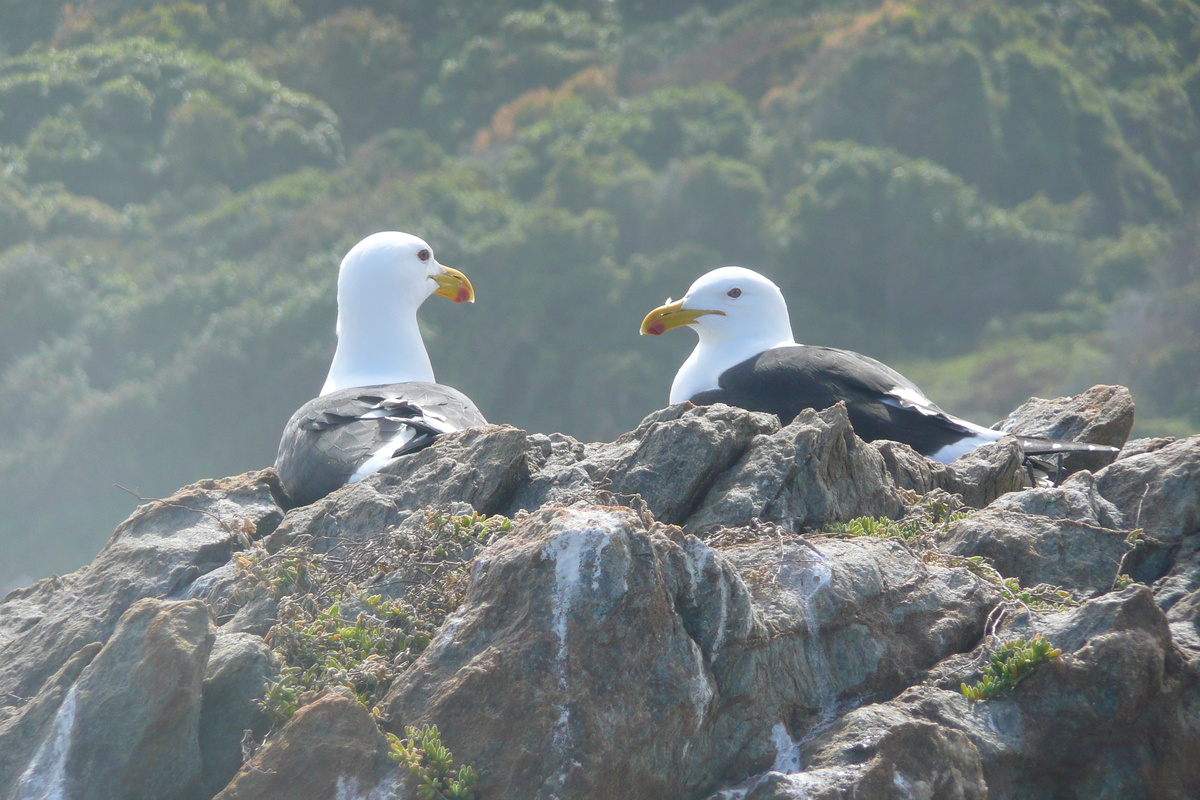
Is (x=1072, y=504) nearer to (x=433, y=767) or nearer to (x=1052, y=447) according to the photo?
(x=1052, y=447)

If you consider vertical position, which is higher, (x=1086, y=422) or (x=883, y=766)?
(x=1086, y=422)

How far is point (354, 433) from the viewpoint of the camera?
257 inches

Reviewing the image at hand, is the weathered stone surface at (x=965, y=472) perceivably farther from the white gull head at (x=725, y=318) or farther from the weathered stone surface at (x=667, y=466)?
the white gull head at (x=725, y=318)

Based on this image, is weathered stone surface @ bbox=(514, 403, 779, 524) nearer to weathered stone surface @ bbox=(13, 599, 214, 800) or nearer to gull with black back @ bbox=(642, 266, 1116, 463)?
gull with black back @ bbox=(642, 266, 1116, 463)

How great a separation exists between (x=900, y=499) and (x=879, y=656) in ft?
5.13

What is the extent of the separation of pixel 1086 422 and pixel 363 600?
4.67 metres

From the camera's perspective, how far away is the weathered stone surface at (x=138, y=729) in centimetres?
388

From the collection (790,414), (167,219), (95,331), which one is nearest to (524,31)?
(167,219)

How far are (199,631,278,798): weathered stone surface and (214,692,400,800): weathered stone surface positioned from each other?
0.27 m

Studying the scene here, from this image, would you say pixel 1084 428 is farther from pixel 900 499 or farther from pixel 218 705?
pixel 218 705

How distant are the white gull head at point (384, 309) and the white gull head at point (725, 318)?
1707mm

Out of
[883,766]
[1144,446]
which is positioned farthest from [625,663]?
[1144,446]

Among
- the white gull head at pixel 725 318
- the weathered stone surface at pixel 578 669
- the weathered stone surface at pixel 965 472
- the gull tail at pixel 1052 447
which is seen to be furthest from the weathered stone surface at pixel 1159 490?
the white gull head at pixel 725 318

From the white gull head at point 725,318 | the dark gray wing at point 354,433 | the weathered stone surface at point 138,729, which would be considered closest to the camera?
the weathered stone surface at point 138,729
